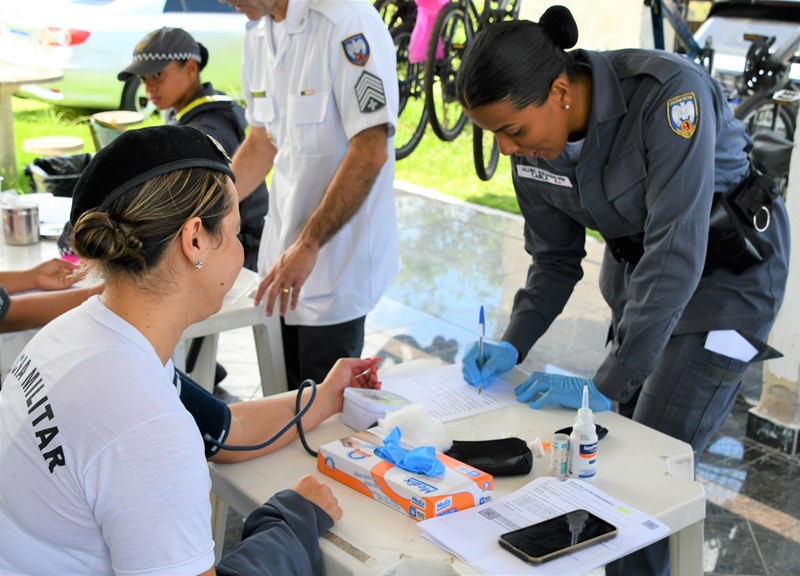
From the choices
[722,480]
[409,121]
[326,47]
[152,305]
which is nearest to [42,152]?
[409,121]

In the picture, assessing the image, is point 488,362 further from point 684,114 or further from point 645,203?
point 684,114

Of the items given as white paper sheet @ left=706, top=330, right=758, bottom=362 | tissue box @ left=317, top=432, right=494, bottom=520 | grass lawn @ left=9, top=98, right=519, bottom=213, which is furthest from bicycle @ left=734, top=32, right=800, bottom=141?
tissue box @ left=317, top=432, right=494, bottom=520

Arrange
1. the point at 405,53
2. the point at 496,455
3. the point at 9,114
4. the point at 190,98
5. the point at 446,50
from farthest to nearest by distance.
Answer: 1. the point at 9,114
2. the point at 405,53
3. the point at 446,50
4. the point at 190,98
5. the point at 496,455

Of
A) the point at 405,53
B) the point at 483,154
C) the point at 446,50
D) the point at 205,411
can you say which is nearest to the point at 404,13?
the point at 405,53

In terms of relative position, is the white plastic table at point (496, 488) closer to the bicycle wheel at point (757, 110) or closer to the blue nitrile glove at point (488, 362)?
the blue nitrile glove at point (488, 362)

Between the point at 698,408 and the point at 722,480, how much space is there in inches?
46.0

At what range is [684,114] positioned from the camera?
1.75 metres

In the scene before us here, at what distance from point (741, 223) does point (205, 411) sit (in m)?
1.13

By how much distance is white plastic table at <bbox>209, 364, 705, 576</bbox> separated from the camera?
129 cm

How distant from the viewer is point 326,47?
7.73 feet

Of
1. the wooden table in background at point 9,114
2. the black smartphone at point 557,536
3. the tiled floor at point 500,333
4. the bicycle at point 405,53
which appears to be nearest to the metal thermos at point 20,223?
the tiled floor at point 500,333

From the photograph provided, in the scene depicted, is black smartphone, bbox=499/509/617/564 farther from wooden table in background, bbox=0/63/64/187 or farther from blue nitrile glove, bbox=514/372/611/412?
wooden table in background, bbox=0/63/64/187

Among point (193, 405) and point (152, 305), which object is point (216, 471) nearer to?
point (193, 405)

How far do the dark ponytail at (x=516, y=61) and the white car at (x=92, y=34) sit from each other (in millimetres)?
5911
